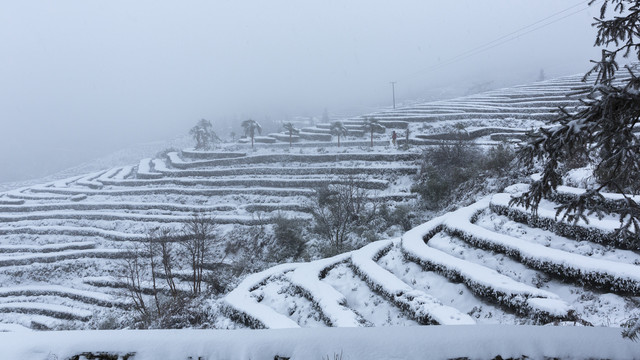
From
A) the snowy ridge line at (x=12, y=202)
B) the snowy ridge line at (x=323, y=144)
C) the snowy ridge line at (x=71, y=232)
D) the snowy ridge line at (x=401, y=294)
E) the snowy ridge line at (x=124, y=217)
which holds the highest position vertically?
the snowy ridge line at (x=323, y=144)

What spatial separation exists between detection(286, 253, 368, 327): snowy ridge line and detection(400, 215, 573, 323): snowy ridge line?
2855mm

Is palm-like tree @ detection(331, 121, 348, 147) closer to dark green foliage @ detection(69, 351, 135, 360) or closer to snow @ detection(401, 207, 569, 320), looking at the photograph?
snow @ detection(401, 207, 569, 320)

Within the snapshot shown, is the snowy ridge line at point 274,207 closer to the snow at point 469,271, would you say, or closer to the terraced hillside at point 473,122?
the snow at point 469,271

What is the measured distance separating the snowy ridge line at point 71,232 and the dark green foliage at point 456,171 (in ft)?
71.1

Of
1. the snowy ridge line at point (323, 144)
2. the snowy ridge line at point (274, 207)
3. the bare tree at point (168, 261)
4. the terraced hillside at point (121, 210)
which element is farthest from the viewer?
the snowy ridge line at point (323, 144)

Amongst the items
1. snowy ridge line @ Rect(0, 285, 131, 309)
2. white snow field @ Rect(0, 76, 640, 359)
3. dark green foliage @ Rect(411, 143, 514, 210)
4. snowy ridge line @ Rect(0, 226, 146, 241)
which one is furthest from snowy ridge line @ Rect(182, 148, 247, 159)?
dark green foliage @ Rect(411, 143, 514, 210)

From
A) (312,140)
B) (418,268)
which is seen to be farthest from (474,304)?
(312,140)

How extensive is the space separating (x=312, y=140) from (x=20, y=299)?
31.1 meters

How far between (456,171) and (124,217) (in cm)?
2735

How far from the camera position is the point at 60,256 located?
2484cm

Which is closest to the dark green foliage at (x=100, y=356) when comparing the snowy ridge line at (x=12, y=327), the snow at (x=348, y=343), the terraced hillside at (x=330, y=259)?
the snow at (x=348, y=343)

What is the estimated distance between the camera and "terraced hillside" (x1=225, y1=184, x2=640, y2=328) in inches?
285

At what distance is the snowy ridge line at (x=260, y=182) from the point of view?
89.2 feet

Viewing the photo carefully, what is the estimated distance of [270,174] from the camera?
34.1 meters
